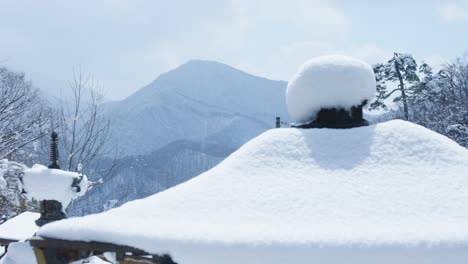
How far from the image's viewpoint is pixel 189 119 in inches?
5074

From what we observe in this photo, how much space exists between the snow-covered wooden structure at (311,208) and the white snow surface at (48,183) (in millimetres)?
5108

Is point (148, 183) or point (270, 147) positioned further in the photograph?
point (148, 183)

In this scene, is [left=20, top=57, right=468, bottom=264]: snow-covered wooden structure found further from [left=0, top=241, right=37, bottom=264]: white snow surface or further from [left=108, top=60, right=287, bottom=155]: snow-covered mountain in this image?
[left=108, top=60, right=287, bottom=155]: snow-covered mountain

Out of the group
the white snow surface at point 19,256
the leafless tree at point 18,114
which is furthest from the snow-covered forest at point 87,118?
the white snow surface at point 19,256

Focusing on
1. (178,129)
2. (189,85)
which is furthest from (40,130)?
(189,85)

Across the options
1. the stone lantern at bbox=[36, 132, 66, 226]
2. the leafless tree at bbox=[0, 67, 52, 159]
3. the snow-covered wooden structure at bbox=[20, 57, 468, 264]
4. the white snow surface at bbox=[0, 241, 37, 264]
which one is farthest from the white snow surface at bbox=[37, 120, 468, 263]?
the leafless tree at bbox=[0, 67, 52, 159]

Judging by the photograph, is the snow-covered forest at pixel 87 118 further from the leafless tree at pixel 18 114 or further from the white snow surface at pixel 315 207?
the white snow surface at pixel 315 207

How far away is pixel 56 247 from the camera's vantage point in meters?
3.67

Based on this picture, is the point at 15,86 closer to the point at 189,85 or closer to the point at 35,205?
the point at 35,205

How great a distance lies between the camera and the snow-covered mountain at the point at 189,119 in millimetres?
71875

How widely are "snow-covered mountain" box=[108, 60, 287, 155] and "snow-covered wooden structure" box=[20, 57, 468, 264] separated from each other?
98.7m

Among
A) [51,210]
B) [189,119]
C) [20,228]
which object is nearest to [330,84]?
[51,210]

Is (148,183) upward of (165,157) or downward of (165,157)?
downward

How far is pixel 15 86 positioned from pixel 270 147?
19.2 m
